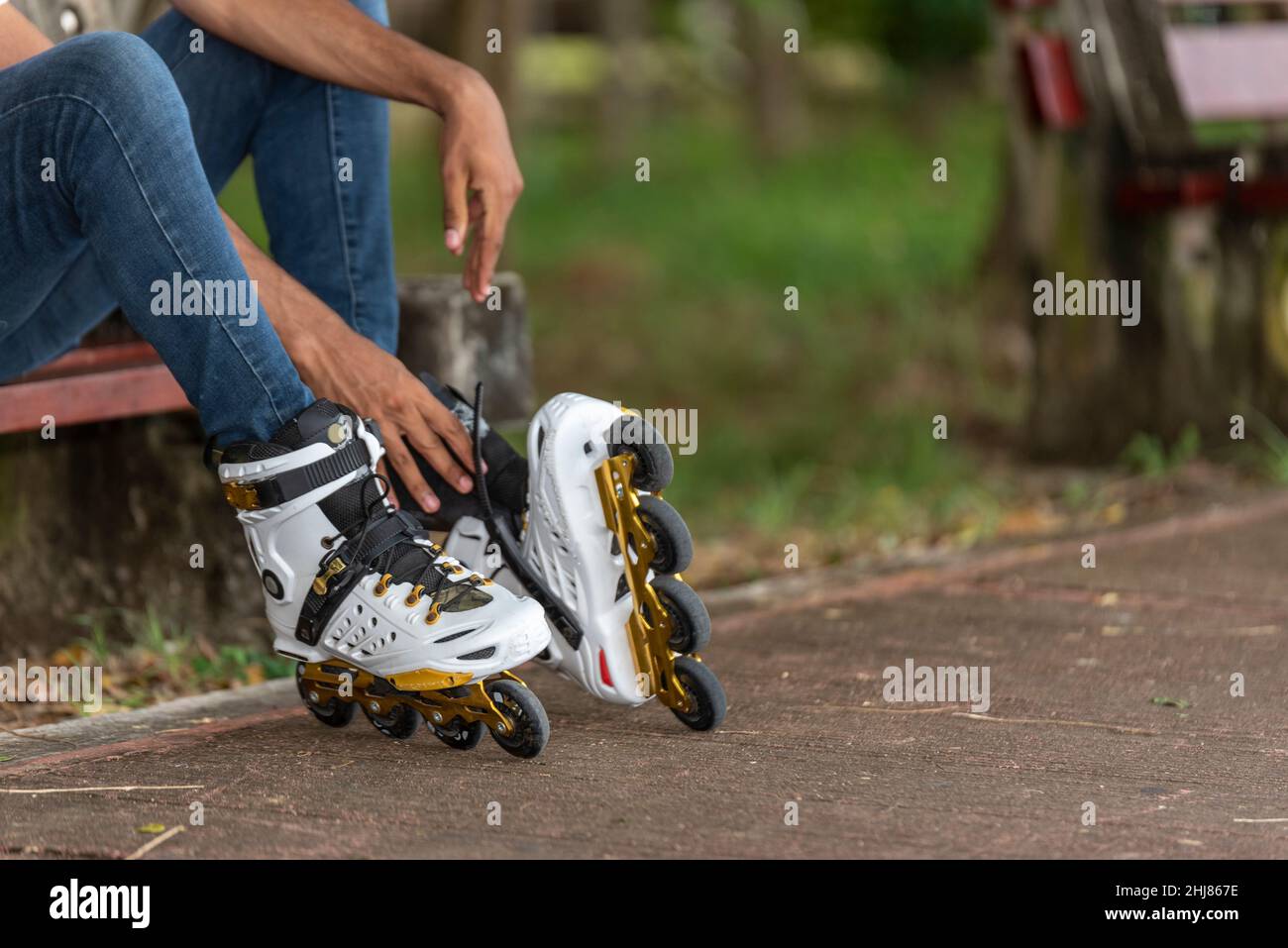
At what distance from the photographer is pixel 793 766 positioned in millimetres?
2160

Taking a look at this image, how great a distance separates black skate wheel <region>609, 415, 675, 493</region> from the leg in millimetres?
529

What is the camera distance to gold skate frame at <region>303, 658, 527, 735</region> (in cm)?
215

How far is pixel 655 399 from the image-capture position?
25.5 ft

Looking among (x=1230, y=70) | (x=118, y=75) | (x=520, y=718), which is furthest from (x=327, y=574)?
(x=1230, y=70)

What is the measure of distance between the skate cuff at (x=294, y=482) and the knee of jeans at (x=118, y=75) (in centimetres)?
44

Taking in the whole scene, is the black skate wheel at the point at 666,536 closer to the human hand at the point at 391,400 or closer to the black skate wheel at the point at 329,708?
the human hand at the point at 391,400

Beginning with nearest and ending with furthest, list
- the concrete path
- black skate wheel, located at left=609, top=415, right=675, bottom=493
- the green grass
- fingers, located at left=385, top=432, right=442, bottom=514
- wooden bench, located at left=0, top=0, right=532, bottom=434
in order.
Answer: the concrete path
black skate wheel, located at left=609, top=415, right=675, bottom=493
fingers, located at left=385, top=432, right=442, bottom=514
wooden bench, located at left=0, top=0, right=532, bottom=434
the green grass

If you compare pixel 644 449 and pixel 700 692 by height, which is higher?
pixel 644 449

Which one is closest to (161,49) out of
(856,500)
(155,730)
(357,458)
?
(357,458)

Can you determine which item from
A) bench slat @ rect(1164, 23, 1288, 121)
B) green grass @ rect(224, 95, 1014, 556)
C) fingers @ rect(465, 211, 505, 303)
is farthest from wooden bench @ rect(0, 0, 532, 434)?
bench slat @ rect(1164, 23, 1288, 121)

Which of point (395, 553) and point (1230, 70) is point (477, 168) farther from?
point (1230, 70)

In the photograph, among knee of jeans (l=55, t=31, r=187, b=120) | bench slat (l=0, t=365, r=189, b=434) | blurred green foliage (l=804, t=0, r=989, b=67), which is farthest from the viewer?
blurred green foliage (l=804, t=0, r=989, b=67)

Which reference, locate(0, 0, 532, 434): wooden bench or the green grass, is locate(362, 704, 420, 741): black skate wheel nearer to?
locate(0, 0, 532, 434): wooden bench

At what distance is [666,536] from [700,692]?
0.70ft
